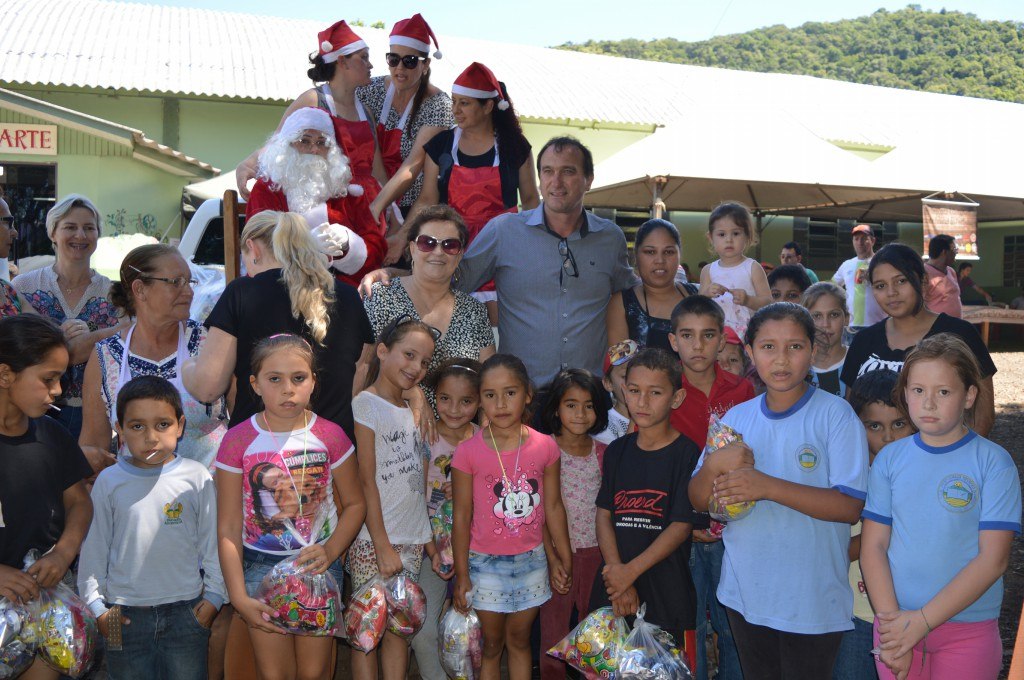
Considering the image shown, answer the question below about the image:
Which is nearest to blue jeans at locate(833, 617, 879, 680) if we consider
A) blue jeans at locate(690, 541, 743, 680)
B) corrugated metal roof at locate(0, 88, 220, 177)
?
blue jeans at locate(690, 541, 743, 680)

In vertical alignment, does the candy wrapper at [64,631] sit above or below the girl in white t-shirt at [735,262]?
below

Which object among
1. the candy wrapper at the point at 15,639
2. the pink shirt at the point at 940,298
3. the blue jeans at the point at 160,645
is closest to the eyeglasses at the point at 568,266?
the blue jeans at the point at 160,645

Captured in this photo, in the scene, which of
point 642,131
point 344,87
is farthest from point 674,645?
point 642,131

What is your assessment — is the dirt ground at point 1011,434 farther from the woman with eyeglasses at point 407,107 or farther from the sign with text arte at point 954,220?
the woman with eyeglasses at point 407,107

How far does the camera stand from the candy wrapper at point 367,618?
3316mm

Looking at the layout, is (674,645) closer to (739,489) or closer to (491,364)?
(739,489)

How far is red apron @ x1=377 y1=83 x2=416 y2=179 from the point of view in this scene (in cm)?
495

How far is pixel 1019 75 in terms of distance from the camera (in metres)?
47.0

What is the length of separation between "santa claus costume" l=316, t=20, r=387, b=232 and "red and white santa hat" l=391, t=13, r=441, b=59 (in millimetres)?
204

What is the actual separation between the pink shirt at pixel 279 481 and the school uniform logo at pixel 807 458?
1691 mm

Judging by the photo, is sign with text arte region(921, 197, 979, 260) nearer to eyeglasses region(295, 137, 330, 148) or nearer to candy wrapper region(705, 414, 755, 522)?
eyeglasses region(295, 137, 330, 148)

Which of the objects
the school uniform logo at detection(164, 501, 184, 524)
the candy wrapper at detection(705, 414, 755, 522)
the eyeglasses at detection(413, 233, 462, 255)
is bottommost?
the school uniform logo at detection(164, 501, 184, 524)

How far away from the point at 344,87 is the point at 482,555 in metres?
2.61

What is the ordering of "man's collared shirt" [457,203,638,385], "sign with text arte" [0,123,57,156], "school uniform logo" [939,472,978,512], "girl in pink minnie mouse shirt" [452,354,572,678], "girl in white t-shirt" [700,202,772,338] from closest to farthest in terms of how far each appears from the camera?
"school uniform logo" [939,472,978,512] → "girl in pink minnie mouse shirt" [452,354,572,678] → "man's collared shirt" [457,203,638,385] → "girl in white t-shirt" [700,202,772,338] → "sign with text arte" [0,123,57,156]
